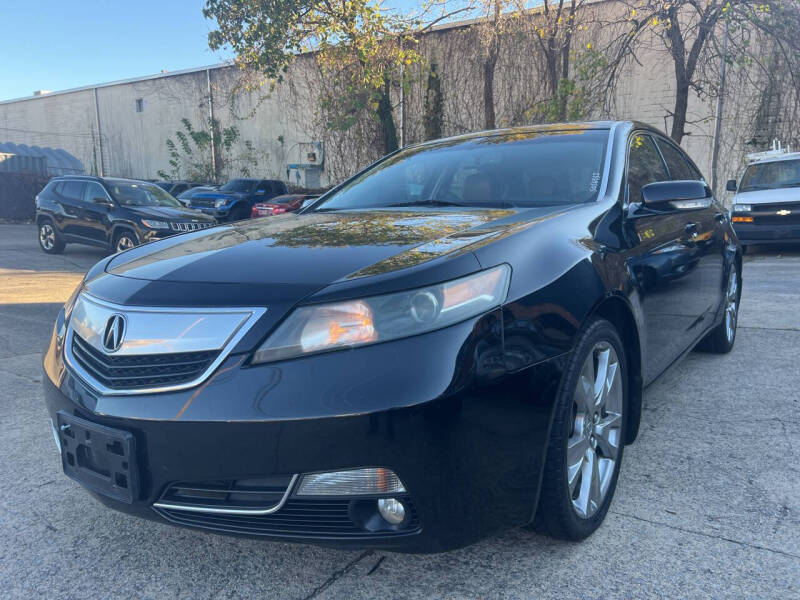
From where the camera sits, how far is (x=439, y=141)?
3.76m

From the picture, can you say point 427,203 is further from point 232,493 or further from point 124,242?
point 124,242

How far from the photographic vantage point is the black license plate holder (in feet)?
5.84

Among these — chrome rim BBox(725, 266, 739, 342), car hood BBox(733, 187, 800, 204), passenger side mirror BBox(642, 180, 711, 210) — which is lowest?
chrome rim BBox(725, 266, 739, 342)

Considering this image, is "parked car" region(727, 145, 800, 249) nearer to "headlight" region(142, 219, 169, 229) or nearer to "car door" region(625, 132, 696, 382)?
A: "car door" region(625, 132, 696, 382)

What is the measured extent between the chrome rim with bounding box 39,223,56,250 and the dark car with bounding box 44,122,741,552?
11.9 m

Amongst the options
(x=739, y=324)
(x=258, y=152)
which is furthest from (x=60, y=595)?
(x=258, y=152)

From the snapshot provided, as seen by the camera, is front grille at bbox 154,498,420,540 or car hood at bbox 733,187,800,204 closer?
front grille at bbox 154,498,420,540

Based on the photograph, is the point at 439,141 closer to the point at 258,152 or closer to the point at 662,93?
the point at 662,93

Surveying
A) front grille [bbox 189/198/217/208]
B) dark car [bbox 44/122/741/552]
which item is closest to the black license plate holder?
dark car [bbox 44/122/741/552]

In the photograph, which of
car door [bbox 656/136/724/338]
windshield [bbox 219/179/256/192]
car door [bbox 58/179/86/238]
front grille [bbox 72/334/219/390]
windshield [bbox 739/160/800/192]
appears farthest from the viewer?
windshield [bbox 219/179/256/192]

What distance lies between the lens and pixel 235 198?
17469mm

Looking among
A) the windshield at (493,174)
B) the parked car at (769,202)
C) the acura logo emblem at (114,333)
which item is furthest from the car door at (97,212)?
the parked car at (769,202)

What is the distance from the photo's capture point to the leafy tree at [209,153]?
84.4 ft

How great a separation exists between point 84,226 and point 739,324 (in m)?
10.7
